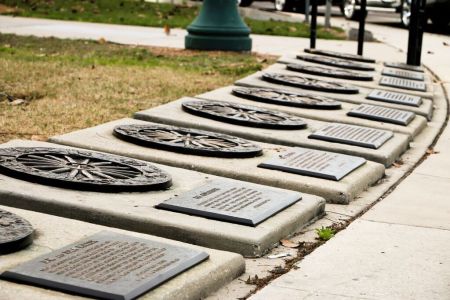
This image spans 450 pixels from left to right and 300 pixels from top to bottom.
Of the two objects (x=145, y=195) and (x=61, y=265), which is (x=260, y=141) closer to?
(x=145, y=195)

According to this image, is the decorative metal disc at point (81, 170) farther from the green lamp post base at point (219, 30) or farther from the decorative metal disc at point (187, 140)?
the green lamp post base at point (219, 30)

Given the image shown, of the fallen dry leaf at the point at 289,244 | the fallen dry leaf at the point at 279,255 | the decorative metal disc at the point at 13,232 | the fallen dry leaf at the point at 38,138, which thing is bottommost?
the fallen dry leaf at the point at 289,244

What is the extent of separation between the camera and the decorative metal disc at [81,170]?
4.83 meters

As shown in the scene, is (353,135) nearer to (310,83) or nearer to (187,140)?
(187,140)

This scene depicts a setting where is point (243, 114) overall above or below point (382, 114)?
above

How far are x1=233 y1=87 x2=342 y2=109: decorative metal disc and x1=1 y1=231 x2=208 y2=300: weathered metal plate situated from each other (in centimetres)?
389

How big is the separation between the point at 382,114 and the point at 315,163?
84.8 inches

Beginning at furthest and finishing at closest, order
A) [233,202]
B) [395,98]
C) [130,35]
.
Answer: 1. [130,35]
2. [395,98]
3. [233,202]

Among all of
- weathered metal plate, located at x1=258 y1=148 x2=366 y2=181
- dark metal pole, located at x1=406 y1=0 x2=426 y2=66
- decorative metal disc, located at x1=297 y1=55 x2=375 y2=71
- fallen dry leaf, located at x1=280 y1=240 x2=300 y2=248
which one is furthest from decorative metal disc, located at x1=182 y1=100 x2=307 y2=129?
dark metal pole, located at x1=406 y1=0 x2=426 y2=66

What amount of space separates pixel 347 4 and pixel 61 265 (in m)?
21.6

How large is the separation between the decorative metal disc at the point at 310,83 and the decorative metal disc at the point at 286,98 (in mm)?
432

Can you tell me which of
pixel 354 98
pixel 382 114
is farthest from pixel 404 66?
pixel 382 114

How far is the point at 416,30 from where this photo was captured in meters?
11.6

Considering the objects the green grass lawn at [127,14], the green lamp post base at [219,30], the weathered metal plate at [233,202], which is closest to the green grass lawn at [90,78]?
the green lamp post base at [219,30]
